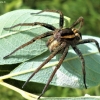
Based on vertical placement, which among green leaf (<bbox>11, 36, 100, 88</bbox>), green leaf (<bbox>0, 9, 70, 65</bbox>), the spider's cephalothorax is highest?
green leaf (<bbox>0, 9, 70, 65</bbox>)

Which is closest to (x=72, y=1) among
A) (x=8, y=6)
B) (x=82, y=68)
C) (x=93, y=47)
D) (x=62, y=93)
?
(x=8, y=6)

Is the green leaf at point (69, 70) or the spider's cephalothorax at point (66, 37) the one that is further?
the spider's cephalothorax at point (66, 37)

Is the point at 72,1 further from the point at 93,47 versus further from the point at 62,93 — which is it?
the point at 93,47

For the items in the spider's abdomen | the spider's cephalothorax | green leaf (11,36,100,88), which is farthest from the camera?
the spider's cephalothorax

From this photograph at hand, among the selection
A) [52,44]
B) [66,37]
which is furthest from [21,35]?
[66,37]

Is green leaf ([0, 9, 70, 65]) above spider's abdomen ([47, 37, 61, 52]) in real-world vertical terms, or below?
above

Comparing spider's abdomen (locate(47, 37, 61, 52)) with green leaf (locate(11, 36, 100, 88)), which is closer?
green leaf (locate(11, 36, 100, 88))

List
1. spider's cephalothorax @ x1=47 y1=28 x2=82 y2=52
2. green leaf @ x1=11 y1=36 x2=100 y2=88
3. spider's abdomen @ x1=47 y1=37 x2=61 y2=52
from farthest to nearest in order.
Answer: spider's cephalothorax @ x1=47 y1=28 x2=82 y2=52 → spider's abdomen @ x1=47 y1=37 x2=61 y2=52 → green leaf @ x1=11 y1=36 x2=100 y2=88
